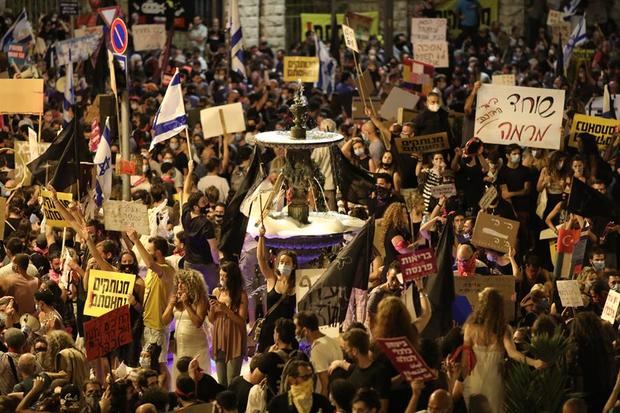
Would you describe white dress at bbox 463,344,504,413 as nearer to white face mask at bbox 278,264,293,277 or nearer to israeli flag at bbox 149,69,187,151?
white face mask at bbox 278,264,293,277

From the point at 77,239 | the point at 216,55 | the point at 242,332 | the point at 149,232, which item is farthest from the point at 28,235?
the point at 216,55

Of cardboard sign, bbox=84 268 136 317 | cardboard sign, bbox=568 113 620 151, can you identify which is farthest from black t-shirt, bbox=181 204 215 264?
cardboard sign, bbox=568 113 620 151

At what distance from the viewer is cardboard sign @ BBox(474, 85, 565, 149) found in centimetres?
1983

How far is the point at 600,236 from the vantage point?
1750cm

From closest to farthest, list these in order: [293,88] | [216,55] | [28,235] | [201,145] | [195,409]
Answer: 1. [195,409]
2. [28,235]
3. [201,145]
4. [293,88]
5. [216,55]

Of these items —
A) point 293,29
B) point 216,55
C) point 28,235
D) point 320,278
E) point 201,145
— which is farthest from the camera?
point 293,29

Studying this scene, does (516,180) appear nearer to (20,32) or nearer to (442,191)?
(442,191)

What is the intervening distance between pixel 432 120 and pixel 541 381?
8.83 metres

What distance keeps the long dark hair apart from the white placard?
14.1 metres

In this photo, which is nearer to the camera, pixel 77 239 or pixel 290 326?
pixel 290 326

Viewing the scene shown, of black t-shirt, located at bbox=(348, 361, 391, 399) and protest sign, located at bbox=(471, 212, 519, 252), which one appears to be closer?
black t-shirt, located at bbox=(348, 361, 391, 399)

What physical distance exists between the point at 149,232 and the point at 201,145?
659 centimetres

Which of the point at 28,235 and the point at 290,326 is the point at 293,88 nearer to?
the point at 28,235

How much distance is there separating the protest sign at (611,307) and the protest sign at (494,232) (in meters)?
2.12
